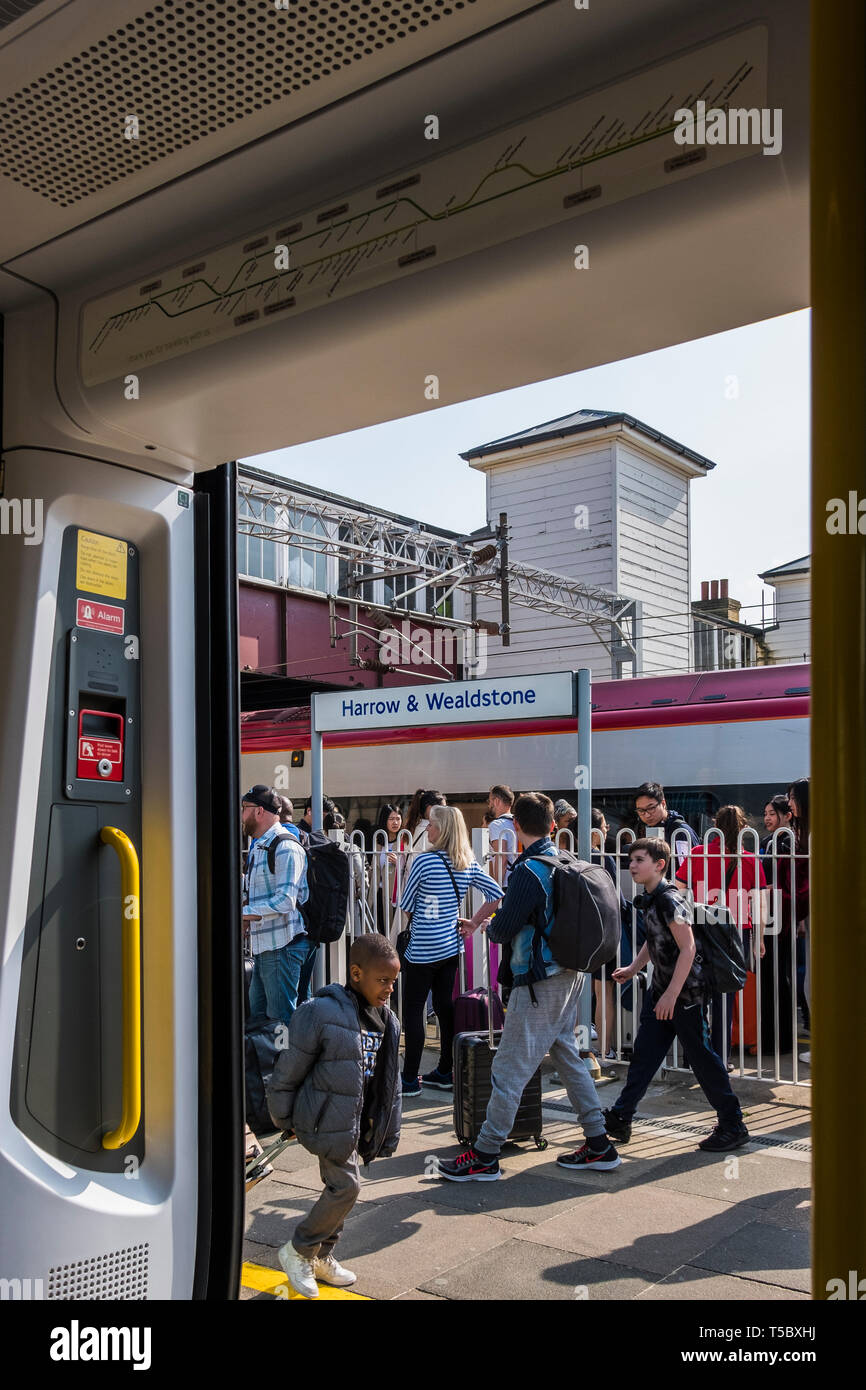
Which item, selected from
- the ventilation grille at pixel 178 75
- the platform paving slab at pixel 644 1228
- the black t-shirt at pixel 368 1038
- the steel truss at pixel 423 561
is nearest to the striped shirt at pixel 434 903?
the platform paving slab at pixel 644 1228

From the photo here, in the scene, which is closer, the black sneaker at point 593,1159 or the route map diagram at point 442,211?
the route map diagram at point 442,211

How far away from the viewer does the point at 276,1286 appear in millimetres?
3967

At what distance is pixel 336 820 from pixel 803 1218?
571 centimetres

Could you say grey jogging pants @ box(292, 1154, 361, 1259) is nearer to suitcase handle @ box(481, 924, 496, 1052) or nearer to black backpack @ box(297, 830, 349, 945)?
suitcase handle @ box(481, 924, 496, 1052)

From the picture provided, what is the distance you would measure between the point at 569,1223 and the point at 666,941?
1474 mm

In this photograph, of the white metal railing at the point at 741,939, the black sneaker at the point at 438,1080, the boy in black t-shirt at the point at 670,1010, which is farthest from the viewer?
the black sneaker at the point at 438,1080

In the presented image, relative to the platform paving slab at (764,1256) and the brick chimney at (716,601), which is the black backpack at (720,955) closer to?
the platform paving slab at (764,1256)

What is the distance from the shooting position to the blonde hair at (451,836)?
21.6ft

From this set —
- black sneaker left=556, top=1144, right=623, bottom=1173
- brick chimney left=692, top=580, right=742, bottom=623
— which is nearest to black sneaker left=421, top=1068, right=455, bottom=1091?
black sneaker left=556, top=1144, right=623, bottom=1173

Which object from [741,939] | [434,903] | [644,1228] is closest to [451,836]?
[434,903]

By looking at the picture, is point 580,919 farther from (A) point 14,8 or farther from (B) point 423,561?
(B) point 423,561

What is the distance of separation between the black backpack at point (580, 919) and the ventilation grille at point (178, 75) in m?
4.01

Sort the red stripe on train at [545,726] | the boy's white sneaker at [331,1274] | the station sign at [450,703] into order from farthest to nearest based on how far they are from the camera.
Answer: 1. the red stripe on train at [545,726]
2. the station sign at [450,703]
3. the boy's white sneaker at [331,1274]
